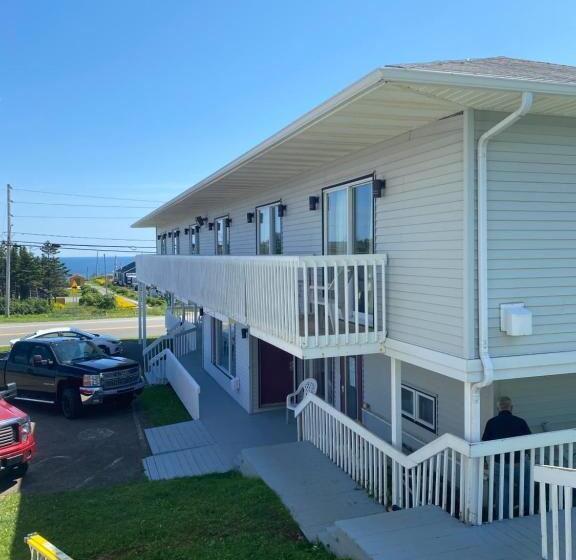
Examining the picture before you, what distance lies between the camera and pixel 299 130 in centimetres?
678

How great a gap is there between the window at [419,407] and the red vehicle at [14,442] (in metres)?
6.55

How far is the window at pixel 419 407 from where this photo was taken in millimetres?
8297

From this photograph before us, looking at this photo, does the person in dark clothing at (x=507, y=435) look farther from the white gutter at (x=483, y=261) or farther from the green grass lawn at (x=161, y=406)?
the green grass lawn at (x=161, y=406)

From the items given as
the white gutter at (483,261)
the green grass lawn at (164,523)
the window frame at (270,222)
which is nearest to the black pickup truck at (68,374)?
the green grass lawn at (164,523)

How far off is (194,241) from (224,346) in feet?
17.9

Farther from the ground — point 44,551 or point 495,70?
point 495,70

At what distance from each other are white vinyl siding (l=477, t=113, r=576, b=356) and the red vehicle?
7.94 m

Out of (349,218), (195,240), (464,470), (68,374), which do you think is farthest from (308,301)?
(195,240)

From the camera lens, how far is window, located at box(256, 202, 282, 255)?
11813 mm

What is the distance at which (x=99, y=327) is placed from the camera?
34406 millimetres

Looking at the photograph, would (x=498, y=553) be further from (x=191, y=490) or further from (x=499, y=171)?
(x=191, y=490)

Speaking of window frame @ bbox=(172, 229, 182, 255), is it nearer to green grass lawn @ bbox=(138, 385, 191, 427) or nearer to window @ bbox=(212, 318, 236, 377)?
window @ bbox=(212, 318, 236, 377)

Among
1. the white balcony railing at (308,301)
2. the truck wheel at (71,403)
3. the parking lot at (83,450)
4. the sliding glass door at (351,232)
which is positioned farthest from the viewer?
the truck wheel at (71,403)

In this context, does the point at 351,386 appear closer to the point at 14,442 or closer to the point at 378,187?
the point at 378,187
